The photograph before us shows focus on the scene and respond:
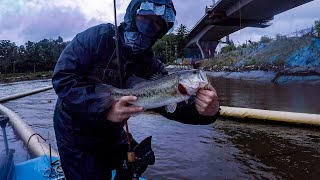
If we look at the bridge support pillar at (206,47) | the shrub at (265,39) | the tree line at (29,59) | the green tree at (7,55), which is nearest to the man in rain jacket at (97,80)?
the shrub at (265,39)

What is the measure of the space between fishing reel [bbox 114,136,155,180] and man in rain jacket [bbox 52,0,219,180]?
0.99ft

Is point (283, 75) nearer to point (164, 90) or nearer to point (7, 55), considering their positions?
point (164, 90)

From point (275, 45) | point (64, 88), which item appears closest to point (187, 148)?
point (64, 88)

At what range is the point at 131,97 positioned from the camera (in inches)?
108

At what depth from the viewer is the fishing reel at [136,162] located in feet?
12.2

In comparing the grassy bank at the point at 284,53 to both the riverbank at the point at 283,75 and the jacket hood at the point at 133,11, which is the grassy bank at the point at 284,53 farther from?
the jacket hood at the point at 133,11

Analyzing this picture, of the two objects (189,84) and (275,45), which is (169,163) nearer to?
(189,84)

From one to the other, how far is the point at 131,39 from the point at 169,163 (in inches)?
197

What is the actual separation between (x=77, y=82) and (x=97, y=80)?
0.85 ft

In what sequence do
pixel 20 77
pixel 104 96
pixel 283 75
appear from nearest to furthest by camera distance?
pixel 104 96 < pixel 283 75 < pixel 20 77

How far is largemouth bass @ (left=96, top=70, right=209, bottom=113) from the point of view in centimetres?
286

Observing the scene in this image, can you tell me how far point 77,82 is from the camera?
118 inches

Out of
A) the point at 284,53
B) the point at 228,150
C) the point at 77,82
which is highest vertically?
the point at 284,53

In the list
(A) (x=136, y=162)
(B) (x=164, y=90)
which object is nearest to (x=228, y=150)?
(A) (x=136, y=162)
